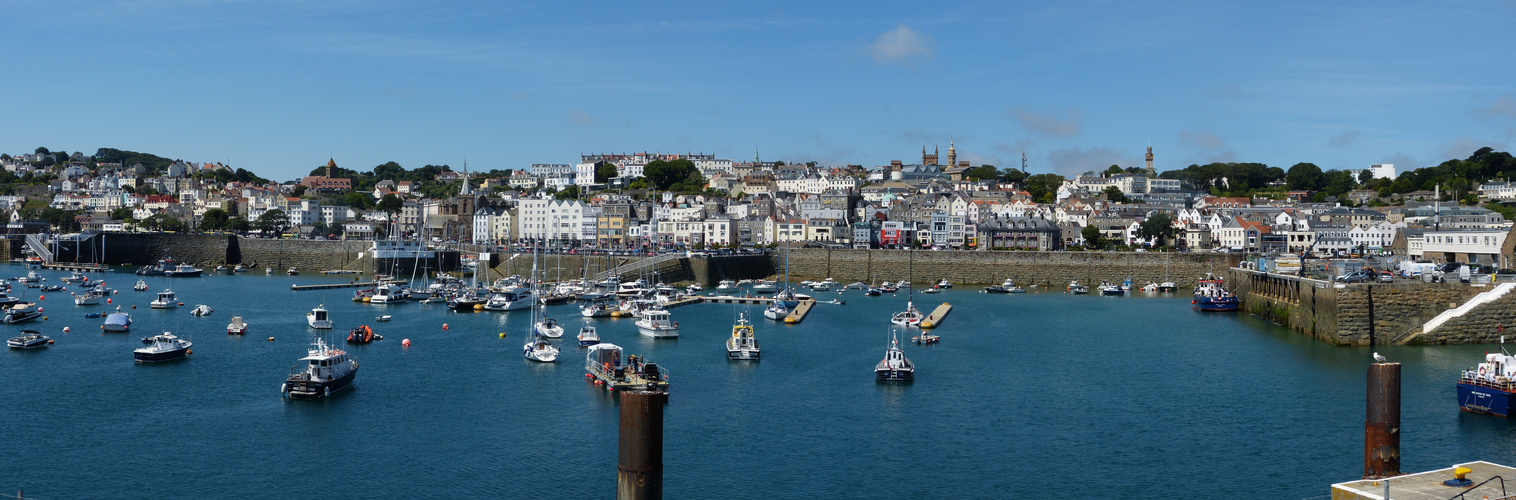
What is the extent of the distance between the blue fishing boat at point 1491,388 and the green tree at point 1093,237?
47755mm

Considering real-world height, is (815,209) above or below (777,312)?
above

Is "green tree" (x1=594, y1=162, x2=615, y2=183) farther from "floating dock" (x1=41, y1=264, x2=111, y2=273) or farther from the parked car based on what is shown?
the parked car

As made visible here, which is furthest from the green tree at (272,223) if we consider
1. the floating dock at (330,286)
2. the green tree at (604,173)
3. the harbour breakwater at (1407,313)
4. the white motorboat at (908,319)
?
the harbour breakwater at (1407,313)

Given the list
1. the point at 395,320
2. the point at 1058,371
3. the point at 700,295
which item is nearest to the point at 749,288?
the point at 700,295

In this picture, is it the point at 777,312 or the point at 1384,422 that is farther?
the point at 777,312

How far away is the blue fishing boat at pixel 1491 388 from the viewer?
19.8m

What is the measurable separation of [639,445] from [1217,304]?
1407 inches

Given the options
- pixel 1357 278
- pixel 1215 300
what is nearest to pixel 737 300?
pixel 1215 300

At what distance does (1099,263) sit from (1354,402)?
113 ft

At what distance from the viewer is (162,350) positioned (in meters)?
26.3

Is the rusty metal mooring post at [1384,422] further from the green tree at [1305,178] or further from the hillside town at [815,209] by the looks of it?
the green tree at [1305,178]

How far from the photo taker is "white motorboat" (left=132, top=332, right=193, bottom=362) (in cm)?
2617

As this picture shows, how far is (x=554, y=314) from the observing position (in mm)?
39188

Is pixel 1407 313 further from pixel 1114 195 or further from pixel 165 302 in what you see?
pixel 1114 195
